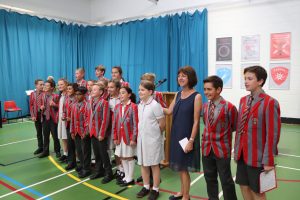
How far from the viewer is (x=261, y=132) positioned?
206cm

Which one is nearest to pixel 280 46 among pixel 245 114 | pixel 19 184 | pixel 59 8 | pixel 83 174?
pixel 245 114

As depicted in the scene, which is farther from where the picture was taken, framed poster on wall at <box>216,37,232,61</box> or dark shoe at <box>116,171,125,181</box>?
framed poster on wall at <box>216,37,232,61</box>

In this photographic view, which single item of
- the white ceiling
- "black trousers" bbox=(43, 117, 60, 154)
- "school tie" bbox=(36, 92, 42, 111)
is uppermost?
the white ceiling

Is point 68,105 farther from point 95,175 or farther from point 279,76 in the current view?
point 279,76

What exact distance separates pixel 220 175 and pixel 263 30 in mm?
6170

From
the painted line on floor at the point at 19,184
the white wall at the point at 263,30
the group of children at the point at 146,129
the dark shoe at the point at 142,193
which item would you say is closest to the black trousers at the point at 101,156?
the group of children at the point at 146,129

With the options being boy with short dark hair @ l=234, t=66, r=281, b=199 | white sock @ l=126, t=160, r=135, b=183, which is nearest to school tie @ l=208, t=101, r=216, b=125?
boy with short dark hair @ l=234, t=66, r=281, b=199

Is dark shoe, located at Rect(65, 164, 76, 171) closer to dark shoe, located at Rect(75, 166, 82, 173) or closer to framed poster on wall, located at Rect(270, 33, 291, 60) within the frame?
dark shoe, located at Rect(75, 166, 82, 173)

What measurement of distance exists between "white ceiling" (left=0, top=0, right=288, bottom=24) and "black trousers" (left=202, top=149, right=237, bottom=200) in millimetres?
6398

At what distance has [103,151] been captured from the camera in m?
3.59

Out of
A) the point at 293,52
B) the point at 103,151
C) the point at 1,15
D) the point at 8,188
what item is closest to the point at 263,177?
the point at 103,151

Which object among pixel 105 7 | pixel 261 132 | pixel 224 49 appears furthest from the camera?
pixel 105 7

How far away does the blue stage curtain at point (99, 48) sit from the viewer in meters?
8.52

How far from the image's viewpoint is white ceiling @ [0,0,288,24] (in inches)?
337
